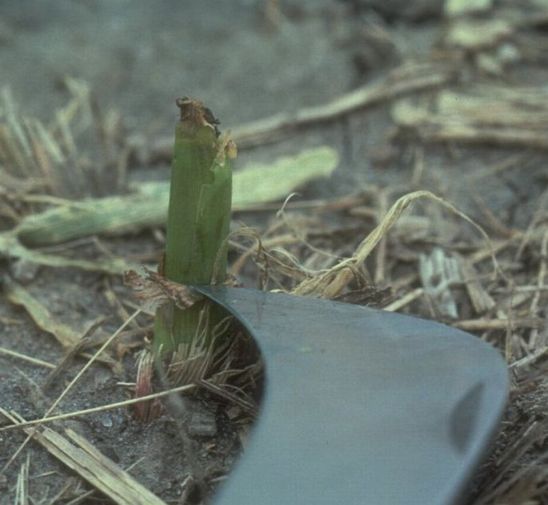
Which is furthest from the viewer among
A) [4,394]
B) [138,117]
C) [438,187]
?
[138,117]

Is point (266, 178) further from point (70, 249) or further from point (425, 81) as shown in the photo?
point (425, 81)

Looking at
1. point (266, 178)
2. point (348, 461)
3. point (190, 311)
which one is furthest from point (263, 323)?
point (266, 178)

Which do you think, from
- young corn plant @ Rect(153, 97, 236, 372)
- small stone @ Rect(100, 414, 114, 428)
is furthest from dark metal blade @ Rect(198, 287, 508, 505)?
small stone @ Rect(100, 414, 114, 428)

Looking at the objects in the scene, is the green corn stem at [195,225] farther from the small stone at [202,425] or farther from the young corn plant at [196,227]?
the small stone at [202,425]

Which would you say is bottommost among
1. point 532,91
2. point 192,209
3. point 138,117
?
point 138,117

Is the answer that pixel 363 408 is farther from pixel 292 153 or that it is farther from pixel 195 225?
pixel 292 153

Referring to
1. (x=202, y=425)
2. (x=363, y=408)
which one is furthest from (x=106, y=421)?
(x=363, y=408)
